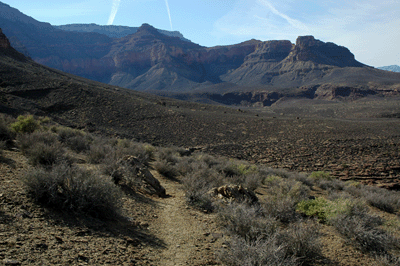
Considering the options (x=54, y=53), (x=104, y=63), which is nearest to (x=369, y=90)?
(x=104, y=63)

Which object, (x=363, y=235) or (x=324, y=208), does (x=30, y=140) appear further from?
(x=363, y=235)

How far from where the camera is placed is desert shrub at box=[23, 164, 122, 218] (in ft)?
12.1

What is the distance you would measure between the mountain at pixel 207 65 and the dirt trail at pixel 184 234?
9482 cm

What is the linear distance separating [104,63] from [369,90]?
553 ft

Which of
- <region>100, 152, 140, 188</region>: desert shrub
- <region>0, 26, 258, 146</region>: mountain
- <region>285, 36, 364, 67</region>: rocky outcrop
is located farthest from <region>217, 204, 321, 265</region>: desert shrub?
<region>285, 36, 364, 67</region>: rocky outcrop

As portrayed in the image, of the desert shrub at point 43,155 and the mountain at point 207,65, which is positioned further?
the mountain at point 207,65

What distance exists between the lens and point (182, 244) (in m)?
3.81

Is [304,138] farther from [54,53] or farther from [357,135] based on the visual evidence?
[54,53]

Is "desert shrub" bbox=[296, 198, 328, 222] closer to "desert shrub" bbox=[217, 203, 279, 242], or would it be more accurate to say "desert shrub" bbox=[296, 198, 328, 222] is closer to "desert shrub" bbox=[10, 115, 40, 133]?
"desert shrub" bbox=[217, 203, 279, 242]

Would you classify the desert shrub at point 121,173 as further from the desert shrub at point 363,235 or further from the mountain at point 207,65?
the mountain at point 207,65

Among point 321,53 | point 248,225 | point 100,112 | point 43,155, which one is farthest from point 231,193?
point 321,53

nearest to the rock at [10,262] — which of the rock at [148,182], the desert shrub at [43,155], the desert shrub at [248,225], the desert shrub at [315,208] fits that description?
the desert shrub at [248,225]

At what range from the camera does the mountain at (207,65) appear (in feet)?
342

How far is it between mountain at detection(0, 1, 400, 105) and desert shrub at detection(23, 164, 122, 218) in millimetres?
95767
